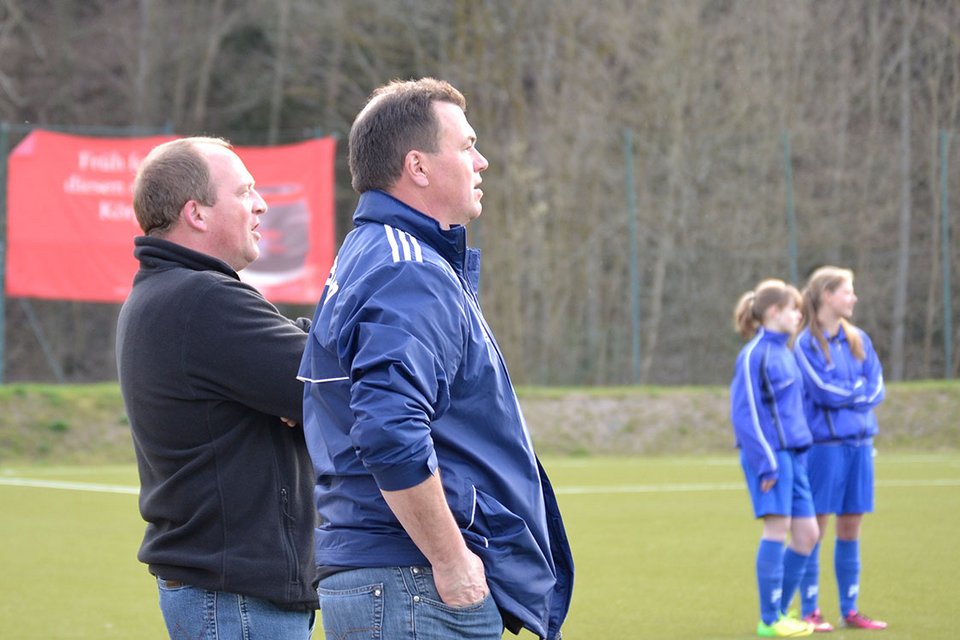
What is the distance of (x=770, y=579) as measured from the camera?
741 centimetres

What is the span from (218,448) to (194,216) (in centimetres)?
62

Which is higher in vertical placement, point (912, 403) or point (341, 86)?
point (341, 86)

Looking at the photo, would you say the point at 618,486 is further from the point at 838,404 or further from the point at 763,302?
the point at 763,302

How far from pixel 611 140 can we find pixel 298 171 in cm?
684

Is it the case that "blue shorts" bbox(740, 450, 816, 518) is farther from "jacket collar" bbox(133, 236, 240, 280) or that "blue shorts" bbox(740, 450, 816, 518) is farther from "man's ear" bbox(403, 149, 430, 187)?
"man's ear" bbox(403, 149, 430, 187)

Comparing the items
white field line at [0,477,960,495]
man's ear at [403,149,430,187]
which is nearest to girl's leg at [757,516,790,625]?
man's ear at [403,149,430,187]

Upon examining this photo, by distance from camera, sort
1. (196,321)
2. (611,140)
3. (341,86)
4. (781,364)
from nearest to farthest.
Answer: (196,321) → (781,364) → (611,140) → (341,86)

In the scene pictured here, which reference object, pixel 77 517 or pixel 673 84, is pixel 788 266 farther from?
pixel 77 517

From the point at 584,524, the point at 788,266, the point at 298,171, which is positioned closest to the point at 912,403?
the point at 788,266

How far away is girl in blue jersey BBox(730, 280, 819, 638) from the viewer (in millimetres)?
7434

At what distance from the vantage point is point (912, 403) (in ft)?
59.7

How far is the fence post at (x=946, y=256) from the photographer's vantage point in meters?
20.5

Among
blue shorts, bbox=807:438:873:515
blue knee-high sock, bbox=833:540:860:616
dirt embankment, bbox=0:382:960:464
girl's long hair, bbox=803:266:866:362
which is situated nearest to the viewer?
blue knee-high sock, bbox=833:540:860:616

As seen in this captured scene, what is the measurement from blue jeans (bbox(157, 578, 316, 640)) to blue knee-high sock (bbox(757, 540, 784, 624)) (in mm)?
4635
